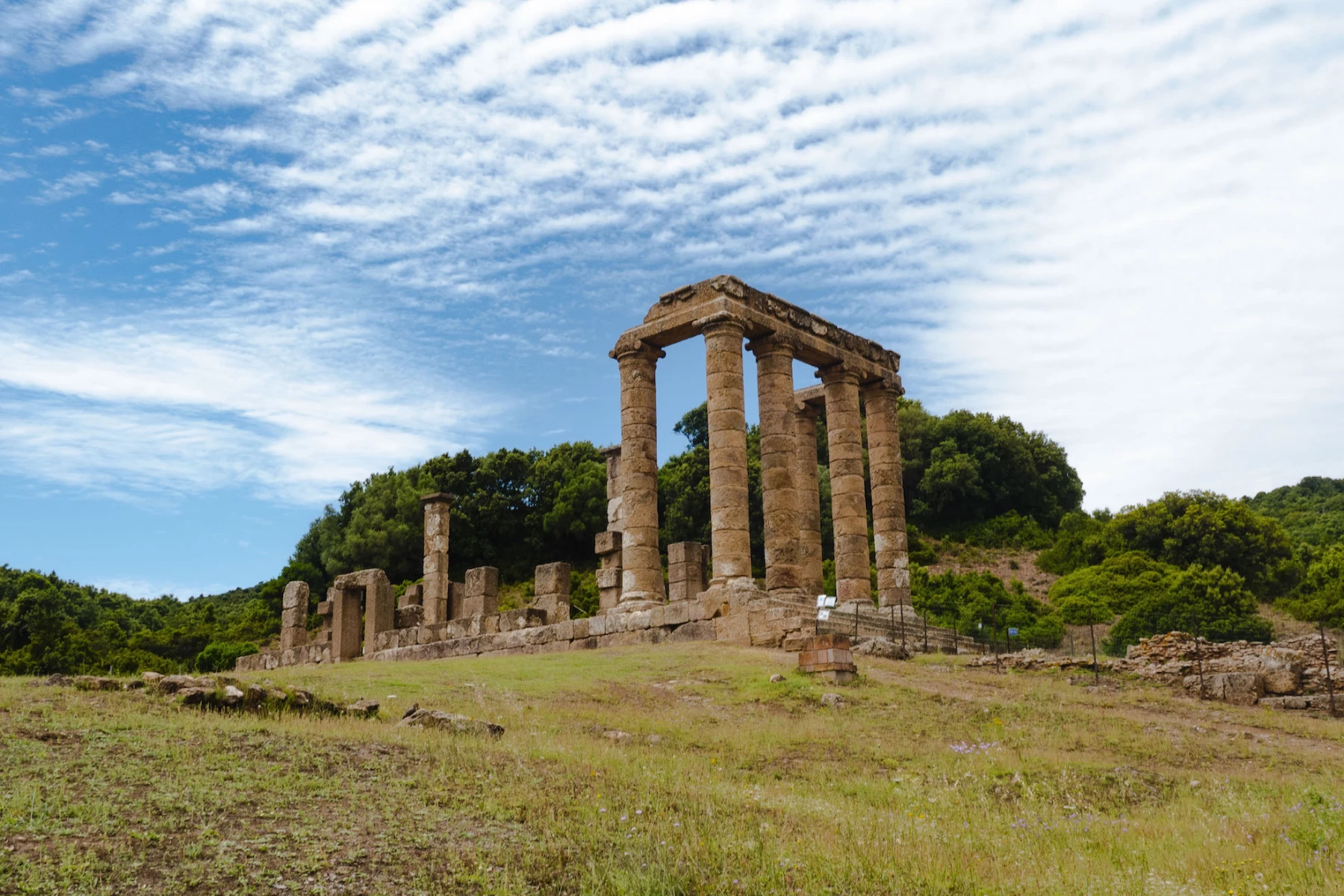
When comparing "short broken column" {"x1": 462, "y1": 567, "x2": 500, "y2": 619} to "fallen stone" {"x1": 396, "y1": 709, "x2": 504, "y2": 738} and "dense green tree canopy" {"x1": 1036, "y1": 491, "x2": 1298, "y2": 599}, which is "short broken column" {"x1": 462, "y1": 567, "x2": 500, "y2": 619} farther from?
"dense green tree canopy" {"x1": 1036, "y1": 491, "x2": 1298, "y2": 599}

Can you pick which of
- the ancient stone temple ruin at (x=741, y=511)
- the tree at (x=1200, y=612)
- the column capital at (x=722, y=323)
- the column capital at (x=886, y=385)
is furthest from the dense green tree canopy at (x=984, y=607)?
the column capital at (x=722, y=323)

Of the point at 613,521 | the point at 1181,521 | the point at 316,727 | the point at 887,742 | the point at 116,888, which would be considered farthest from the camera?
the point at 1181,521

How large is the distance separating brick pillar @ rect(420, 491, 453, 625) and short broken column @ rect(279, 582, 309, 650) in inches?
171

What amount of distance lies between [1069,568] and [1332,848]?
4335cm

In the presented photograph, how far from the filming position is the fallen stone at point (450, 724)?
13.8m

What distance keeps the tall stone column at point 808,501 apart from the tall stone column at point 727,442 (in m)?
1.62

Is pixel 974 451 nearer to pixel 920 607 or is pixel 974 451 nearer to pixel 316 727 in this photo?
pixel 920 607

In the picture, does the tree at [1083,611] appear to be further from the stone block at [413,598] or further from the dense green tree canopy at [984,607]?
the stone block at [413,598]

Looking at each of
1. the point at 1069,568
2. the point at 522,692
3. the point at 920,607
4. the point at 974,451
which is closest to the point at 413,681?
the point at 522,692

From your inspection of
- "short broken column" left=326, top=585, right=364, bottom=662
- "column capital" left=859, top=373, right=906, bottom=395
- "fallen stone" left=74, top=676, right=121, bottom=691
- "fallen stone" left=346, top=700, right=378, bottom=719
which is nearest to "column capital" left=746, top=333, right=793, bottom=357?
"column capital" left=859, top=373, right=906, bottom=395

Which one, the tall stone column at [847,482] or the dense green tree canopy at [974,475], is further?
the dense green tree canopy at [974,475]

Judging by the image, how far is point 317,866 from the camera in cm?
840

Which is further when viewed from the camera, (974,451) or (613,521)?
(974,451)

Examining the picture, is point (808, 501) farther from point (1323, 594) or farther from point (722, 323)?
point (1323, 594)
